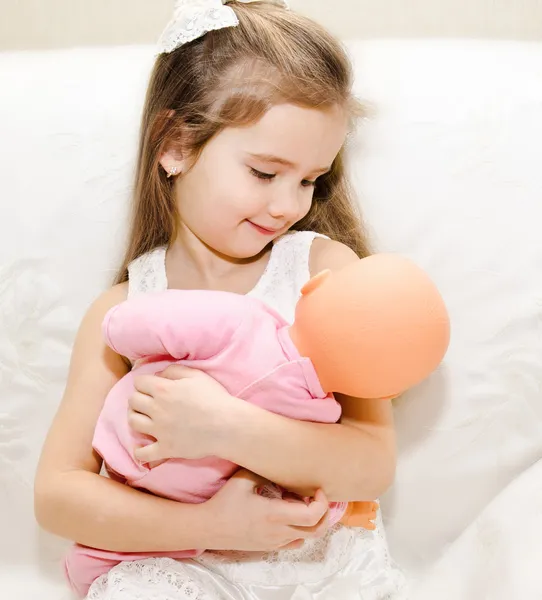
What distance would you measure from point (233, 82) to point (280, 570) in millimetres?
685

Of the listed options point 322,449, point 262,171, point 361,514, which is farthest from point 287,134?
point 361,514

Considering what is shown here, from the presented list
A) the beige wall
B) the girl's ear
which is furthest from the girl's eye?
the beige wall

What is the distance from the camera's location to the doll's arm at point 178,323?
1016mm

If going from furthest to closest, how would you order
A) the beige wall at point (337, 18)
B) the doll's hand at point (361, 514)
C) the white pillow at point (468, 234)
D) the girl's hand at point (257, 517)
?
the beige wall at point (337, 18)
the white pillow at point (468, 234)
the doll's hand at point (361, 514)
the girl's hand at point (257, 517)

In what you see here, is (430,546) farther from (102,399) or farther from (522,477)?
(102,399)

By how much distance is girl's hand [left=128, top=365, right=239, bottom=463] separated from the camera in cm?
103

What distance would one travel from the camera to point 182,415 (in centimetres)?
104

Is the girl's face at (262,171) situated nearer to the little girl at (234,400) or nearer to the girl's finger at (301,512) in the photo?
the little girl at (234,400)

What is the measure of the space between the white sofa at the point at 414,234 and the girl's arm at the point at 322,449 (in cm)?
21

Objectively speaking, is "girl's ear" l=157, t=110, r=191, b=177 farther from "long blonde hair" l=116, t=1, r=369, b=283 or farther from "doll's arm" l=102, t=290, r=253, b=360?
"doll's arm" l=102, t=290, r=253, b=360

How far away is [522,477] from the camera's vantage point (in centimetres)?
128

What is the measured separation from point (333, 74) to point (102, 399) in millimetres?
570

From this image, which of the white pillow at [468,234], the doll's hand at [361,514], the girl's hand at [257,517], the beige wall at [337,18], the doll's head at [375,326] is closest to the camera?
the doll's head at [375,326]

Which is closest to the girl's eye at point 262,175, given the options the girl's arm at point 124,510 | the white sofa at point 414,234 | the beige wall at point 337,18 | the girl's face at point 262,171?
the girl's face at point 262,171
